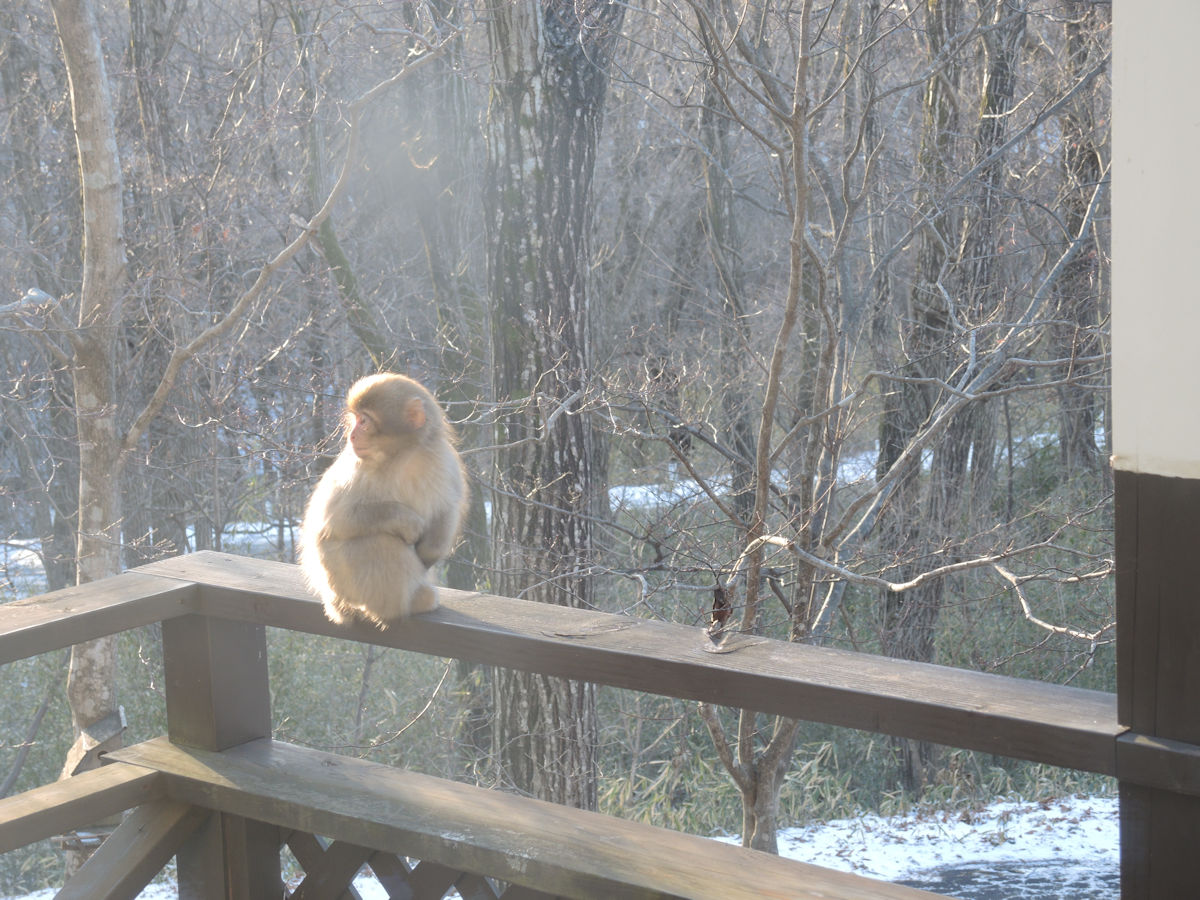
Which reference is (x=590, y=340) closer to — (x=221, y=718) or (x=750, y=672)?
(x=221, y=718)

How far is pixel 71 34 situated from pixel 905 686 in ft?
22.3

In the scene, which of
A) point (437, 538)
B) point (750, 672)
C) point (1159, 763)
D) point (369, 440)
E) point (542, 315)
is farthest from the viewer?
point (542, 315)

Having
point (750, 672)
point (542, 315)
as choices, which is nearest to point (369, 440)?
point (750, 672)

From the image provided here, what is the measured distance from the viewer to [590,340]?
6527 millimetres

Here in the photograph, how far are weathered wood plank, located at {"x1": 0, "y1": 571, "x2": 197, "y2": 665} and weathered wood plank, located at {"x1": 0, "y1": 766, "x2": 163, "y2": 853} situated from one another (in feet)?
0.91

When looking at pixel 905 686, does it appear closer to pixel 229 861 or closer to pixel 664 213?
pixel 229 861

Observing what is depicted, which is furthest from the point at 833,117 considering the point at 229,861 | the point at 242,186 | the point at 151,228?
the point at 229,861

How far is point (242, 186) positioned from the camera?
28.5 ft

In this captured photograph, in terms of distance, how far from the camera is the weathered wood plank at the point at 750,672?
5.10 ft

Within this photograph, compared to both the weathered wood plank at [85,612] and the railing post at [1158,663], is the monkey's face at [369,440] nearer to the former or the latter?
the weathered wood plank at [85,612]

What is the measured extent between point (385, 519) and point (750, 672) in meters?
1.15

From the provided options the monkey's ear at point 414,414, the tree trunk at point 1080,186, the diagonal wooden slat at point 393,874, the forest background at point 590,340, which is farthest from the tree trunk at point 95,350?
the tree trunk at point 1080,186

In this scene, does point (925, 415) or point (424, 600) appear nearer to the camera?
point (424, 600)

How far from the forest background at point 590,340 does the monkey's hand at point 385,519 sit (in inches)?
70.7
